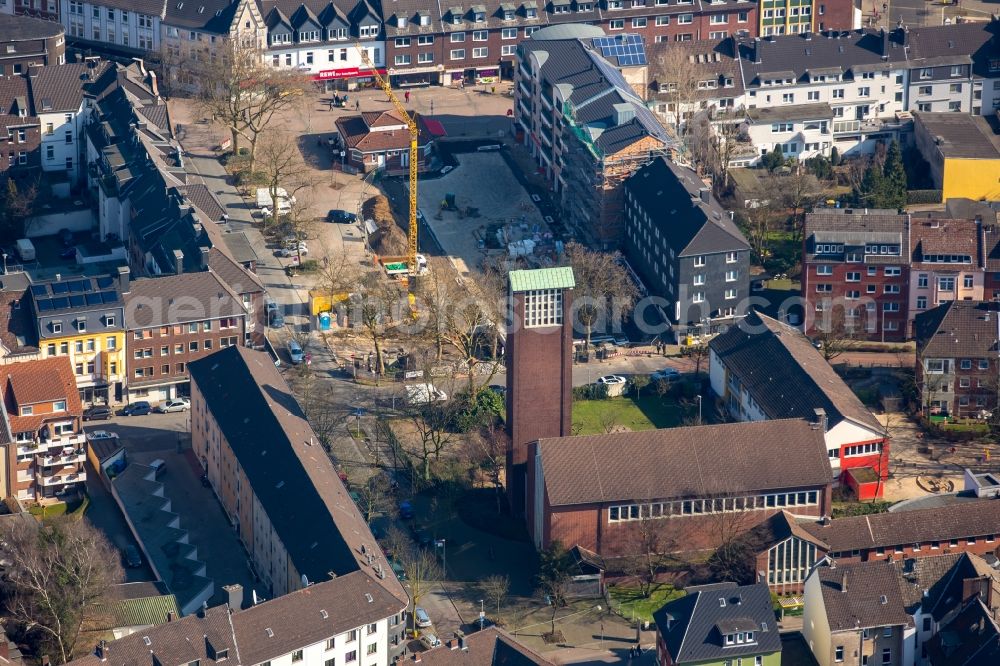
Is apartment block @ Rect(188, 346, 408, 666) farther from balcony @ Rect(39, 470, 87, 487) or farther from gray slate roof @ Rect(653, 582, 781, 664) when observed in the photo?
gray slate roof @ Rect(653, 582, 781, 664)

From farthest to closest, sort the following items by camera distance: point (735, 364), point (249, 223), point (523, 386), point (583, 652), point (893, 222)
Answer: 1. point (249, 223)
2. point (893, 222)
3. point (735, 364)
4. point (523, 386)
5. point (583, 652)

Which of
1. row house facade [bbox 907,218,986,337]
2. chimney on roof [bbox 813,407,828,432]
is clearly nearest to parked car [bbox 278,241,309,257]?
row house facade [bbox 907,218,986,337]

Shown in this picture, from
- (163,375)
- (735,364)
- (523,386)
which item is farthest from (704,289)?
(163,375)

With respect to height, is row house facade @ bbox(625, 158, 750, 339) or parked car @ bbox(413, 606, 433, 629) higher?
row house facade @ bbox(625, 158, 750, 339)

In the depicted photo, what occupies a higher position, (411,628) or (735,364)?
(735,364)

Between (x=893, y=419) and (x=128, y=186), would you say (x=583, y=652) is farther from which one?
(x=128, y=186)

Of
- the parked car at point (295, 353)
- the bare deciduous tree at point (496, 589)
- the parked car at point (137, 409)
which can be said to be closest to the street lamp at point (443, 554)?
the bare deciduous tree at point (496, 589)
